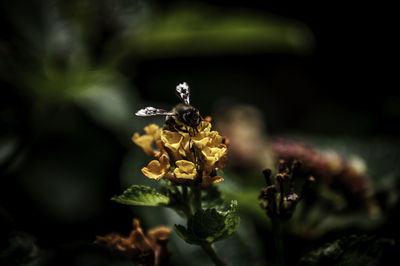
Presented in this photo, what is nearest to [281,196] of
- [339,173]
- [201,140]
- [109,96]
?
[201,140]

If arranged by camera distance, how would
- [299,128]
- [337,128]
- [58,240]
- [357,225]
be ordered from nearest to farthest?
[58,240]
[357,225]
[337,128]
[299,128]

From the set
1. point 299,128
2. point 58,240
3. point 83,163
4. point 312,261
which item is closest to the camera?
point 312,261

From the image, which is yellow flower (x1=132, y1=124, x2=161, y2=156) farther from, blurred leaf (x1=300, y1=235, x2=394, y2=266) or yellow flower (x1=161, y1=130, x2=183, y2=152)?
blurred leaf (x1=300, y1=235, x2=394, y2=266)

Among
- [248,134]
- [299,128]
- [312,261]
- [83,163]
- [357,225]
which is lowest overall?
[312,261]

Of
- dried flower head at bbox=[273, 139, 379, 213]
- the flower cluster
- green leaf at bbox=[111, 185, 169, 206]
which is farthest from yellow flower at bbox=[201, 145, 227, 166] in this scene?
dried flower head at bbox=[273, 139, 379, 213]

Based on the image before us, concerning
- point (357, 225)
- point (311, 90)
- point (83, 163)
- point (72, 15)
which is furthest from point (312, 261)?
point (311, 90)

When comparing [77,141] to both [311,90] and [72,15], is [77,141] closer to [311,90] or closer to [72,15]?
[72,15]

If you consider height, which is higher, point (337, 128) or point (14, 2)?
point (14, 2)
